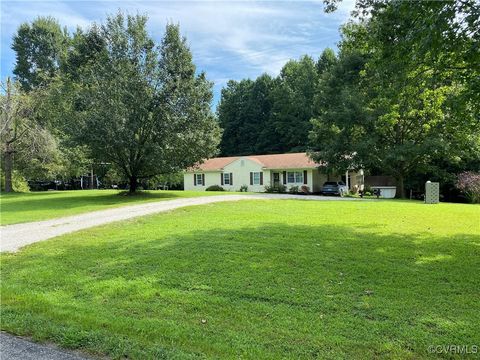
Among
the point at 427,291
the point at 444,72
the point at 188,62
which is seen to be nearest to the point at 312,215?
the point at 444,72

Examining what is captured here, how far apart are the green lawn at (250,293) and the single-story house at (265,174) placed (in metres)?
24.2

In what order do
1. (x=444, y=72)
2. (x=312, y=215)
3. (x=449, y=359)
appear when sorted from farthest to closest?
(x=312, y=215) < (x=444, y=72) < (x=449, y=359)

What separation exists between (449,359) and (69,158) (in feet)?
113

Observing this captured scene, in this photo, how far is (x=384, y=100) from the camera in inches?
384

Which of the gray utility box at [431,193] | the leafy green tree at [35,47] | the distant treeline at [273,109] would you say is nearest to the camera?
the gray utility box at [431,193]

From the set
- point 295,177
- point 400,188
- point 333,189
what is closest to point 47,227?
point 333,189

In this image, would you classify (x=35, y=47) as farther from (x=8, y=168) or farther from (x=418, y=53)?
(x=418, y=53)

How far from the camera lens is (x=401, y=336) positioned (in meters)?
3.79

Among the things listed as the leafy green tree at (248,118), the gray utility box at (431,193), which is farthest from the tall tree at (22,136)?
the leafy green tree at (248,118)

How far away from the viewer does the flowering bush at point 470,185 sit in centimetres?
2423

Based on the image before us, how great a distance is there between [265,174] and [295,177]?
290 centimetres

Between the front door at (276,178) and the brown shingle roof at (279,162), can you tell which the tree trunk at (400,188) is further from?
the front door at (276,178)

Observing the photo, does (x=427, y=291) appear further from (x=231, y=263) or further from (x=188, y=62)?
(x=188, y=62)

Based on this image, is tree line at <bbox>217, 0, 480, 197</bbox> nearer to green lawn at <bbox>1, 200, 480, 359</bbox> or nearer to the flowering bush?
the flowering bush
